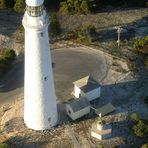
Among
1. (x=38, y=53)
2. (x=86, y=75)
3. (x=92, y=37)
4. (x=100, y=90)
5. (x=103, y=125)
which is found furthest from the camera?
(x=92, y=37)

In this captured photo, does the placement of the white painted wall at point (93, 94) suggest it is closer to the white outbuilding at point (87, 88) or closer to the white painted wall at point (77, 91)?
the white outbuilding at point (87, 88)

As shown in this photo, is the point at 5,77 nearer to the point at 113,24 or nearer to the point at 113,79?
the point at 113,79

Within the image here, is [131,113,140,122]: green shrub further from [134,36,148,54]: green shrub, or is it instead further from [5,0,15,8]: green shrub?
[5,0,15,8]: green shrub

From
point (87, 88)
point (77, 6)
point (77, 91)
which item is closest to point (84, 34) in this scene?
point (77, 6)

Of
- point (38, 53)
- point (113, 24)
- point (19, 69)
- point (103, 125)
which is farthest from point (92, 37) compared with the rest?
point (38, 53)

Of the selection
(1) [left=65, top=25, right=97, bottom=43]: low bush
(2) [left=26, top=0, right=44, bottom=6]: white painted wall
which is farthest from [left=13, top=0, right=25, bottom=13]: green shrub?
(2) [left=26, top=0, right=44, bottom=6]: white painted wall
